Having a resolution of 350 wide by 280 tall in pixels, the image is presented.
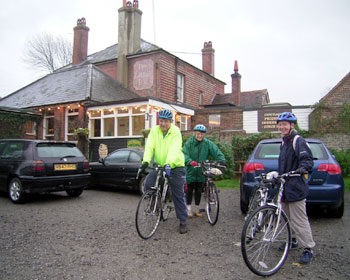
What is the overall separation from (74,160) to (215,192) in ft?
14.1

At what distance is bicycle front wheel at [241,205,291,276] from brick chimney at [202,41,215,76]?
26.0 metres

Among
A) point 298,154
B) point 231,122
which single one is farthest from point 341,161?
point 298,154

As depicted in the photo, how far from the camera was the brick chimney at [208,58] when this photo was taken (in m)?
28.2

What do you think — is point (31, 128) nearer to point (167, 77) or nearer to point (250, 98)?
point (167, 77)

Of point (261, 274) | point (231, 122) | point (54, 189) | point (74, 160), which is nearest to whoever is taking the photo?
point (261, 274)

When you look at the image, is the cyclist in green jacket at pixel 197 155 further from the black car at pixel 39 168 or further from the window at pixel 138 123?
the window at pixel 138 123

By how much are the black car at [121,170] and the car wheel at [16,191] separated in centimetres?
262

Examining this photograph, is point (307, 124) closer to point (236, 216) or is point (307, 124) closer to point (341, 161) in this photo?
point (341, 161)

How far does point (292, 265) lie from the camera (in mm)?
3512

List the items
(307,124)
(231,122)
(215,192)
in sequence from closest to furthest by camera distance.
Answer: (215,192) < (307,124) < (231,122)

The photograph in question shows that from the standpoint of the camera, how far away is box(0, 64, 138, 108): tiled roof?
1878cm

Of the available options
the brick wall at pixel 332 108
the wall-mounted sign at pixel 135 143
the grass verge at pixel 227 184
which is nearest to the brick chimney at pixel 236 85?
the brick wall at pixel 332 108

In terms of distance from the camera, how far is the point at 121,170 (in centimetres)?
882

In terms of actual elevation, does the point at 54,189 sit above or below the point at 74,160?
below
